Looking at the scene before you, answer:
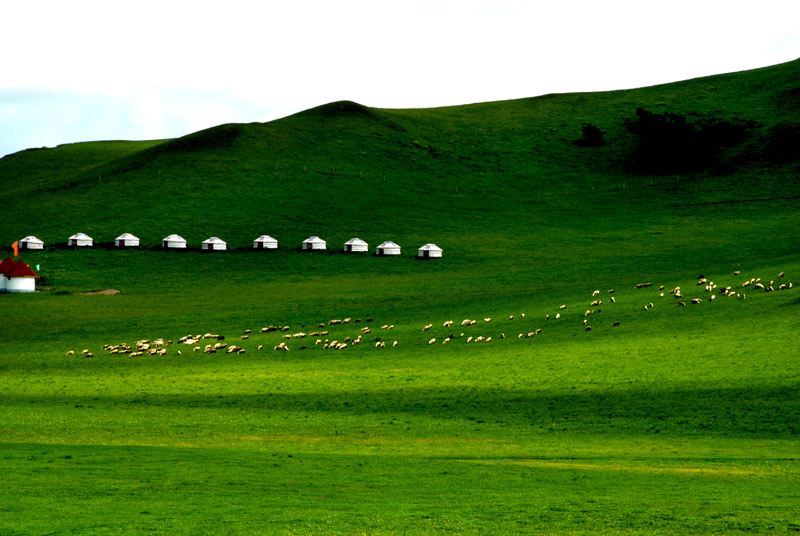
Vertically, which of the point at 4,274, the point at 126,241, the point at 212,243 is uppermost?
the point at 126,241

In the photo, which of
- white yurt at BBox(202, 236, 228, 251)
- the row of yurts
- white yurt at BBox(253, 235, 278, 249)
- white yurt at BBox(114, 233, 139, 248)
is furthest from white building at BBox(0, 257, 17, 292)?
white yurt at BBox(253, 235, 278, 249)

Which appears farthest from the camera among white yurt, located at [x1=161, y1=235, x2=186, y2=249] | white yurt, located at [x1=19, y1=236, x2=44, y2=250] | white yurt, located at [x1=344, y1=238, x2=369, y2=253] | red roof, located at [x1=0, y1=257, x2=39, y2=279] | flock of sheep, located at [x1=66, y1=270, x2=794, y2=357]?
white yurt, located at [x1=161, y1=235, x2=186, y2=249]

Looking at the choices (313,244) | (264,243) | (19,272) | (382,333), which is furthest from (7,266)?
(382,333)

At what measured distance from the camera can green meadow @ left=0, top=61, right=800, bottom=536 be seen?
20.6 meters

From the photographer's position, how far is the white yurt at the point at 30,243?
11375cm

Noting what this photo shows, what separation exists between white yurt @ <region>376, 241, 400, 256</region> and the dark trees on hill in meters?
63.9

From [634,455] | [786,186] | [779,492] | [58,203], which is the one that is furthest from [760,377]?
[58,203]

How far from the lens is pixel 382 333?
6259 centimetres

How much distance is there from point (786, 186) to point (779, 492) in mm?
130631

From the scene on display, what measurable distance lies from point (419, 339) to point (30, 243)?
73089 millimetres

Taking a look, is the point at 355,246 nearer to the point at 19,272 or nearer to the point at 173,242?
the point at 173,242

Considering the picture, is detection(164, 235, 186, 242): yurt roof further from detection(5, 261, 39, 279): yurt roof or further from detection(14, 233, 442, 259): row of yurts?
detection(5, 261, 39, 279): yurt roof

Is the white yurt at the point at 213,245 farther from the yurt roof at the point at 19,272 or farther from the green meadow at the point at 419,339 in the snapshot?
the yurt roof at the point at 19,272

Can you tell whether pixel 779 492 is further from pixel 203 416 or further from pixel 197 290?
pixel 197 290
